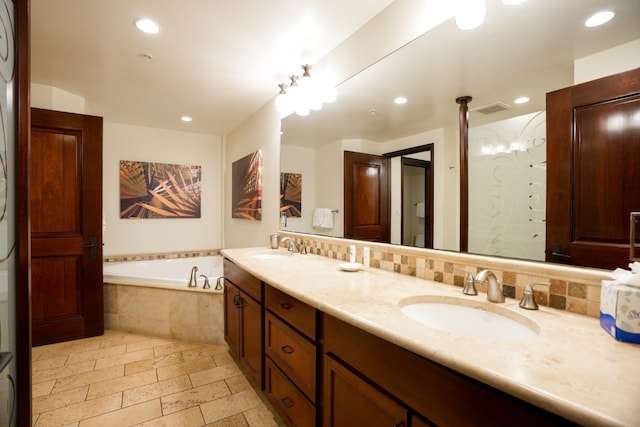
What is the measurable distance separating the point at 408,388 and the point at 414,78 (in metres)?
1.50

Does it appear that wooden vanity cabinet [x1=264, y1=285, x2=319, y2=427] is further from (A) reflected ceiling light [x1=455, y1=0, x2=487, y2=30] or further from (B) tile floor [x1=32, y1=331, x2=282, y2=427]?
(A) reflected ceiling light [x1=455, y1=0, x2=487, y2=30]

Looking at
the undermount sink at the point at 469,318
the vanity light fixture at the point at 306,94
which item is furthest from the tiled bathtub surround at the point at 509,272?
the vanity light fixture at the point at 306,94

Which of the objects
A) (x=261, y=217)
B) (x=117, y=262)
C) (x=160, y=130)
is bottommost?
(x=117, y=262)

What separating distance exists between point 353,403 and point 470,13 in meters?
1.62

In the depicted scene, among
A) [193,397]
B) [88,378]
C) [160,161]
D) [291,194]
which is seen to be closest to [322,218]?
[291,194]

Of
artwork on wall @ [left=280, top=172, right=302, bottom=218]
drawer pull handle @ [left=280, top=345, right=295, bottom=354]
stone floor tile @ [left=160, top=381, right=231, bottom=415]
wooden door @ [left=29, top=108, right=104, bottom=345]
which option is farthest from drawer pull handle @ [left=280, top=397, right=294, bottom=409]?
wooden door @ [left=29, top=108, right=104, bottom=345]

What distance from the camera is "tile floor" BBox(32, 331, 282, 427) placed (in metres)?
1.71

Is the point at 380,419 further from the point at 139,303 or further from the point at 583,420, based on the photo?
the point at 139,303

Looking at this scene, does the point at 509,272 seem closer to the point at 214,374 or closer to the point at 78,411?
the point at 214,374

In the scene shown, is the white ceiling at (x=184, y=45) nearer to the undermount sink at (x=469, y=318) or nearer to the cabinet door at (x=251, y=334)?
the undermount sink at (x=469, y=318)

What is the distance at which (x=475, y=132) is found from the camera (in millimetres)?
1299

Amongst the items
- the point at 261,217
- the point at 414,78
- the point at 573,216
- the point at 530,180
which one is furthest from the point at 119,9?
the point at 573,216

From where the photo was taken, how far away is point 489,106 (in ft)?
4.08

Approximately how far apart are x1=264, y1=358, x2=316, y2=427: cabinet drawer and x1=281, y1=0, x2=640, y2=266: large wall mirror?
934 millimetres
